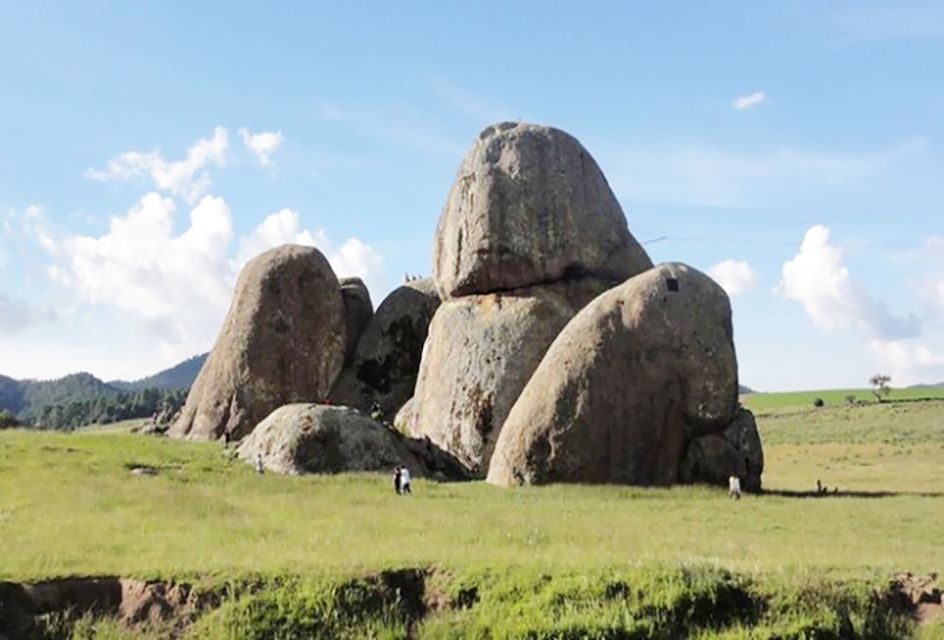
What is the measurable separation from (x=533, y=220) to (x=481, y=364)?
743 centimetres

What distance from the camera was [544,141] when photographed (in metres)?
46.2

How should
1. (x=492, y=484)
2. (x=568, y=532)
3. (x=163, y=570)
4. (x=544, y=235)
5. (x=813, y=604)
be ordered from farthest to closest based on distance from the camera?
(x=544, y=235) < (x=492, y=484) < (x=568, y=532) < (x=163, y=570) < (x=813, y=604)

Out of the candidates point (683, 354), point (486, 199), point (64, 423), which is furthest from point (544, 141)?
point (64, 423)

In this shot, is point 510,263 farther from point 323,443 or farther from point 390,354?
point 323,443

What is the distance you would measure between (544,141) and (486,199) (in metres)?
3.97

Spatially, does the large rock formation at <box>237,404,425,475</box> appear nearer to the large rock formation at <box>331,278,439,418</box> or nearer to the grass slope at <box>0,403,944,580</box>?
the grass slope at <box>0,403,944,580</box>

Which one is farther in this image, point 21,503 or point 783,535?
point 21,503

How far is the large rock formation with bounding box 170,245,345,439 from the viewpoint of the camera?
49.6m

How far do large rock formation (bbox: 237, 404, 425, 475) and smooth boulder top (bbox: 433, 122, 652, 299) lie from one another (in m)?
10.5

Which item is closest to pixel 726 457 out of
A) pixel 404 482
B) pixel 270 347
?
pixel 404 482

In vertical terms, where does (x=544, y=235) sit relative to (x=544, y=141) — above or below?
below

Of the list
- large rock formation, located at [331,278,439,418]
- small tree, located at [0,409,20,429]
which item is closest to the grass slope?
large rock formation, located at [331,278,439,418]

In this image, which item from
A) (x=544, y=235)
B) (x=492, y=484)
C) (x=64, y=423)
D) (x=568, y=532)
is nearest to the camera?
(x=568, y=532)

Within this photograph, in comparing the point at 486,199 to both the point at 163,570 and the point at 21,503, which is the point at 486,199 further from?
the point at 163,570
